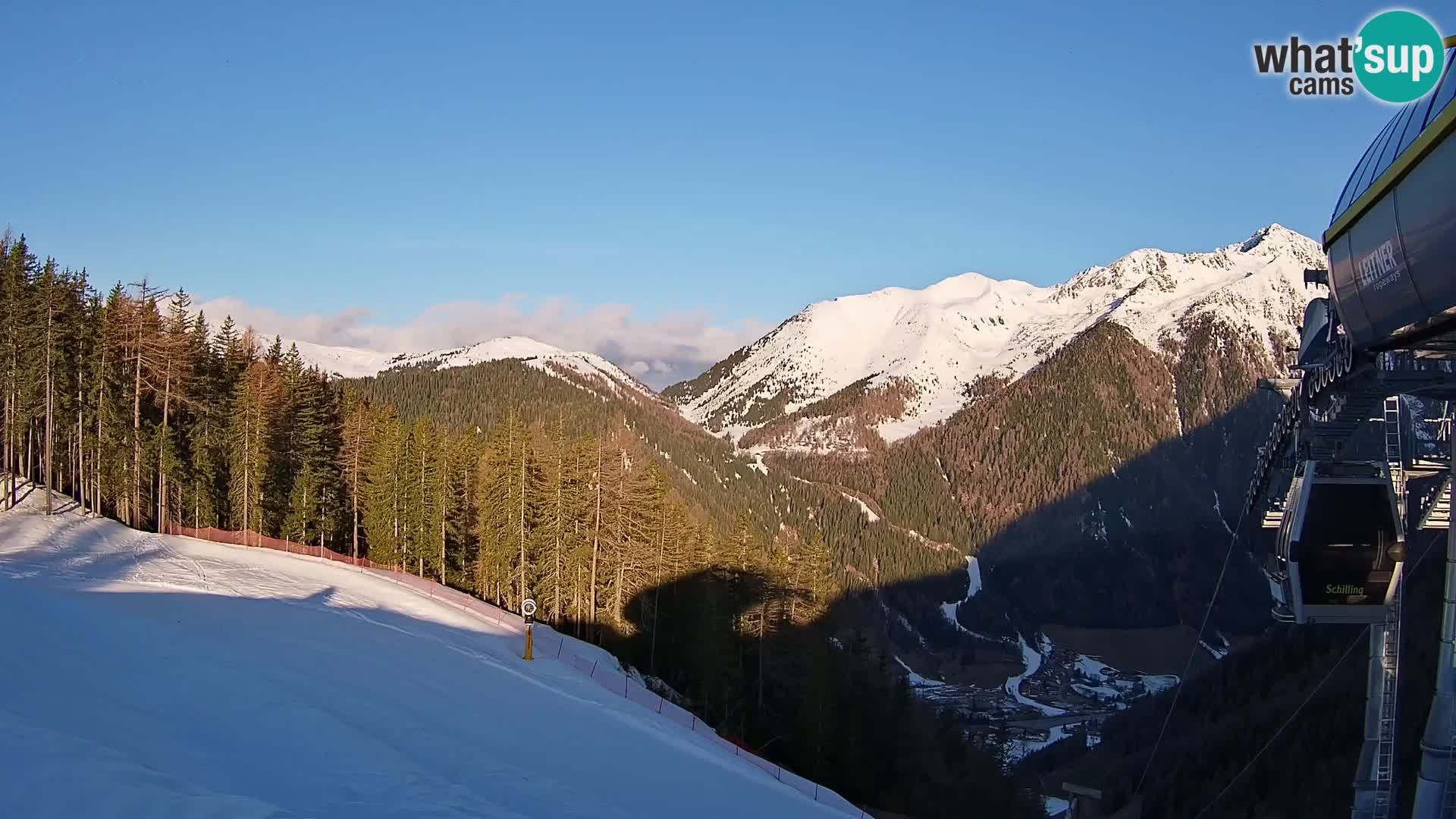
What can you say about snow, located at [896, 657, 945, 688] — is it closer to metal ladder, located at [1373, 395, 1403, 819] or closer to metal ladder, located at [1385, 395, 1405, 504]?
metal ladder, located at [1373, 395, 1403, 819]

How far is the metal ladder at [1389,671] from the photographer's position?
60.2 feet

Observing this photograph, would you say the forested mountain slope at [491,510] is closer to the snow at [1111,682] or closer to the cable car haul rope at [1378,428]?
the cable car haul rope at [1378,428]

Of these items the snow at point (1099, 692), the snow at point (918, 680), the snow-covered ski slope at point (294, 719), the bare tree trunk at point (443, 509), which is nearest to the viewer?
the snow-covered ski slope at point (294, 719)

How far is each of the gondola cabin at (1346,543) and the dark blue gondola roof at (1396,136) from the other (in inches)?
240

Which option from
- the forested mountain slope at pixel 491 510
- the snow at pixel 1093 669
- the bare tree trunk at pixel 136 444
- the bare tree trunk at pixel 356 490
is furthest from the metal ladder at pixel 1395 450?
the snow at pixel 1093 669

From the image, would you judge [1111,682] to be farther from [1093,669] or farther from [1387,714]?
[1387,714]

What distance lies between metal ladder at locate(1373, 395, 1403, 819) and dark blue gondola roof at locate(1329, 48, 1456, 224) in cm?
636

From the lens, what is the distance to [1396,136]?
40.2 feet

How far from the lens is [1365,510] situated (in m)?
18.1

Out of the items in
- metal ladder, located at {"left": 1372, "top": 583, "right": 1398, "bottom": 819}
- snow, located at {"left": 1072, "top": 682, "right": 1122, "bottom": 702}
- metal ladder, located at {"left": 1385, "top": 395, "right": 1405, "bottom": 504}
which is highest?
metal ladder, located at {"left": 1385, "top": 395, "right": 1405, "bottom": 504}

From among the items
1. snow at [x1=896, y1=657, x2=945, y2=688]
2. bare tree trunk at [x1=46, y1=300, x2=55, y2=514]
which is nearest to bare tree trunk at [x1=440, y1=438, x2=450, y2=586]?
bare tree trunk at [x1=46, y1=300, x2=55, y2=514]

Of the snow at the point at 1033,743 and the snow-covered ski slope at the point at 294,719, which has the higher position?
the snow-covered ski slope at the point at 294,719

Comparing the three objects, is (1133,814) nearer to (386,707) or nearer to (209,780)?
(386,707)

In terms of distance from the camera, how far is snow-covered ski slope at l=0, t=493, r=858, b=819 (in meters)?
11.6
